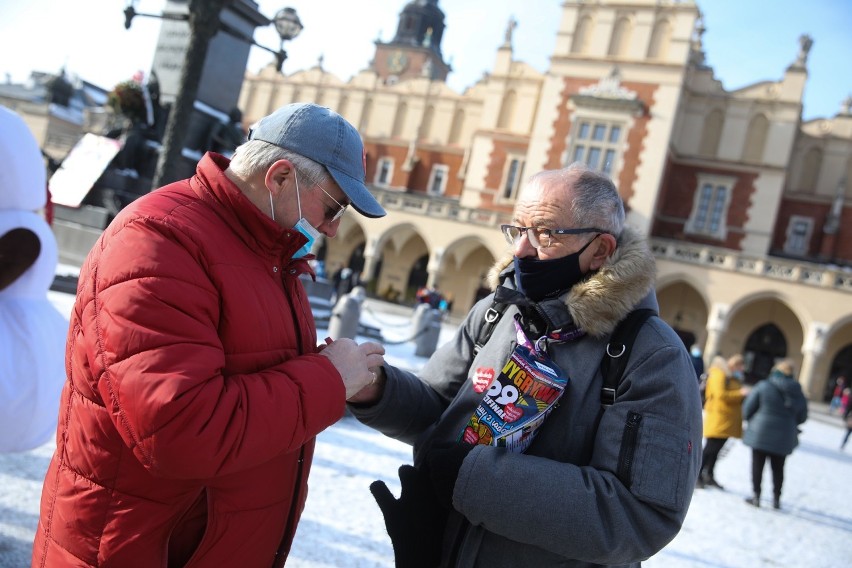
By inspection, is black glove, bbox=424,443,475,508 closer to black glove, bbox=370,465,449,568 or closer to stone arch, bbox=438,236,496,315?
black glove, bbox=370,465,449,568

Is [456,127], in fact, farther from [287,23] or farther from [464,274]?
[287,23]

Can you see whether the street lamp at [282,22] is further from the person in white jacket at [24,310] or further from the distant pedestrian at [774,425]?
the distant pedestrian at [774,425]

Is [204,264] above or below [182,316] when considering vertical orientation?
above

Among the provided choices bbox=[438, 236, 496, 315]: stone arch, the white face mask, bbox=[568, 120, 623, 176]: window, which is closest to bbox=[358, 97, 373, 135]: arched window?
bbox=[438, 236, 496, 315]: stone arch

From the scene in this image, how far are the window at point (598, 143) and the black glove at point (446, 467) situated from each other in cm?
2342

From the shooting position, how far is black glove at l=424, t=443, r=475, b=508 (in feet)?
4.75

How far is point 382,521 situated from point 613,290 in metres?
2.66

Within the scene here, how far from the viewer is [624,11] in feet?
78.5

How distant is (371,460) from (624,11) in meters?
24.4

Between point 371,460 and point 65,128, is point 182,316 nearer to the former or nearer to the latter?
point 371,460

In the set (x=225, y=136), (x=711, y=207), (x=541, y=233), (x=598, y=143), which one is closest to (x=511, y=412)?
(x=541, y=233)

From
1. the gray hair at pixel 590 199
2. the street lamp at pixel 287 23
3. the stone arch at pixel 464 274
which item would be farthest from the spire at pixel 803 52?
the gray hair at pixel 590 199

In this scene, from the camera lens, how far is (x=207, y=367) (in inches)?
43.9

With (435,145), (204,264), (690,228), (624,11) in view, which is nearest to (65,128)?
(435,145)
